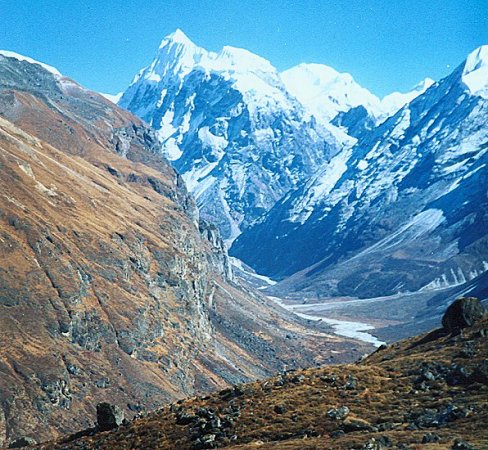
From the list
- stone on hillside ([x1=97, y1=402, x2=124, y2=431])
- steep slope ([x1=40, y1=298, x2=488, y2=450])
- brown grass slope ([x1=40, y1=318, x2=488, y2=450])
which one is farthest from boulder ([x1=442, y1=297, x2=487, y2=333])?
stone on hillside ([x1=97, y1=402, x2=124, y2=431])

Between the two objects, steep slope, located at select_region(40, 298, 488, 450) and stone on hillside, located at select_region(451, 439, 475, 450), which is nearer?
stone on hillside, located at select_region(451, 439, 475, 450)

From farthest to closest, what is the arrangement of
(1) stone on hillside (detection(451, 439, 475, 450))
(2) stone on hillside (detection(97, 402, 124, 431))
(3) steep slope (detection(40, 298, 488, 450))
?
1. (2) stone on hillside (detection(97, 402, 124, 431))
2. (3) steep slope (detection(40, 298, 488, 450))
3. (1) stone on hillside (detection(451, 439, 475, 450))

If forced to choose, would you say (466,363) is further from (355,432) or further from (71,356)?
(71,356)

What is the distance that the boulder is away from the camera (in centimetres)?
6103

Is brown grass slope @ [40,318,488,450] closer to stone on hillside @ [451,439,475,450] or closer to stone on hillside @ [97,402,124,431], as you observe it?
stone on hillside @ [451,439,475,450]

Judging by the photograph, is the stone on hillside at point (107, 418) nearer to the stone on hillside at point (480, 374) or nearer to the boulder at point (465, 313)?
the stone on hillside at point (480, 374)

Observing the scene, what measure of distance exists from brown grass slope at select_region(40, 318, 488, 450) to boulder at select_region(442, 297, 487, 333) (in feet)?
6.27

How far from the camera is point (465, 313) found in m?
61.4

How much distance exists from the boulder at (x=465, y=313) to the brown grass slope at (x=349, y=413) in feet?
6.27

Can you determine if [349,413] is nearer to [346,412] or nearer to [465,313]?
[346,412]

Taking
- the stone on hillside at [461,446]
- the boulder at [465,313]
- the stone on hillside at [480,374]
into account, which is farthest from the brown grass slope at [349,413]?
the boulder at [465,313]

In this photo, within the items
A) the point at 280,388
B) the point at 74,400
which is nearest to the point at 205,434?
the point at 280,388

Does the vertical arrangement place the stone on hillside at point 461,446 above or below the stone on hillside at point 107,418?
below

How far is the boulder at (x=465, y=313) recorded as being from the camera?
6103 cm
